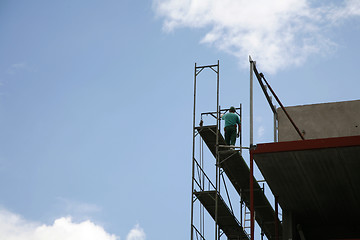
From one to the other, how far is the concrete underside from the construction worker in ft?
9.85

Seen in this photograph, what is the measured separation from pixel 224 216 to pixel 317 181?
4.87 meters

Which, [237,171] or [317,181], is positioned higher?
[237,171]

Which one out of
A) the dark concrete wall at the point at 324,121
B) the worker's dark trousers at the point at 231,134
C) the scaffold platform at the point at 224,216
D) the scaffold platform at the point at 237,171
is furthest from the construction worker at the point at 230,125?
the scaffold platform at the point at 224,216

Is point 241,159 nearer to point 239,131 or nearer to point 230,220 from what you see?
point 239,131

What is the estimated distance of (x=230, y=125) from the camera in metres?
22.2

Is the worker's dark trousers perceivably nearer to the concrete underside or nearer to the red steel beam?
the concrete underside

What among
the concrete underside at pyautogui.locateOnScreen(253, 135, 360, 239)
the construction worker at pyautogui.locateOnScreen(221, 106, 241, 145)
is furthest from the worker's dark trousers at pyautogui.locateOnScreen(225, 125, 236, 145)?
the concrete underside at pyautogui.locateOnScreen(253, 135, 360, 239)

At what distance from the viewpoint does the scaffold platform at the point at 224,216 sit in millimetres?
21703

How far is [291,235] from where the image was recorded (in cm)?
2000

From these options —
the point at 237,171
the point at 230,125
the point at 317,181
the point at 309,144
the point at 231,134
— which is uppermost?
the point at 230,125

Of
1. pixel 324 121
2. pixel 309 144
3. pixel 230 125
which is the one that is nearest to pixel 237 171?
pixel 230 125

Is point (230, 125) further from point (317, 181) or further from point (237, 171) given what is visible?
point (317, 181)

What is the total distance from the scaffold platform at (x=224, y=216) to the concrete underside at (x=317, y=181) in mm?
2261

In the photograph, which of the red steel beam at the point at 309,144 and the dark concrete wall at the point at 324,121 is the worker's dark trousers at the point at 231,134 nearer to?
the dark concrete wall at the point at 324,121
